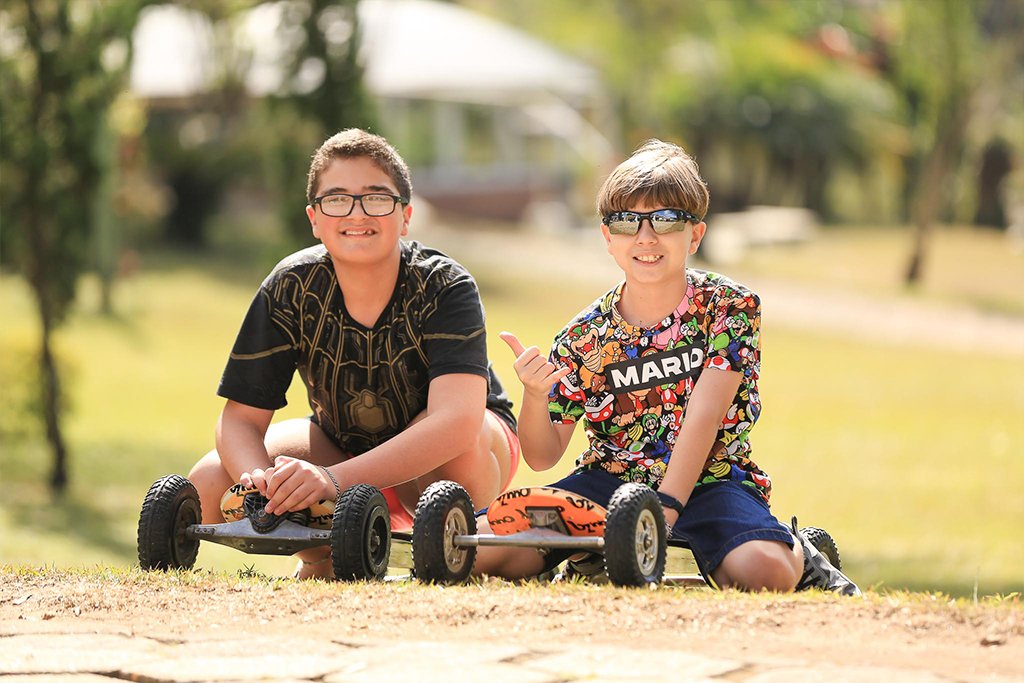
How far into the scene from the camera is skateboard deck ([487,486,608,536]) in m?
4.30

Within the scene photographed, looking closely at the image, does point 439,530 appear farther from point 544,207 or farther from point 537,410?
point 544,207

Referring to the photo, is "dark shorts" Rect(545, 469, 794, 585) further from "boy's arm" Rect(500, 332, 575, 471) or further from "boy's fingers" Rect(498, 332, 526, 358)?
"boy's fingers" Rect(498, 332, 526, 358)

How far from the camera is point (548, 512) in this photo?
171 inches

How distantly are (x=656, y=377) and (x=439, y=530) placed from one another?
0.84m

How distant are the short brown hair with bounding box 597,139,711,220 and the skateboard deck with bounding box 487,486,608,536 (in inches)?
36.0

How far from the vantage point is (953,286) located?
28.9 metres

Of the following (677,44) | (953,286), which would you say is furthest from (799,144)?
(953,286)

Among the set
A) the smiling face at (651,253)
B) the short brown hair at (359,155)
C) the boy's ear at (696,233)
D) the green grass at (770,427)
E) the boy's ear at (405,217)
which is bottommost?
the green grass at (770,427)

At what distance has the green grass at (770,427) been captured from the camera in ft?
35.3

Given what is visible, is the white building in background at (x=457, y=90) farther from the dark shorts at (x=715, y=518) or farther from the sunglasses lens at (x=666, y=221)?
the dark shorts at (x=715, y=518)

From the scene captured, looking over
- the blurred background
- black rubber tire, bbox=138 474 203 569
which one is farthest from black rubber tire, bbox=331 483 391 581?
the blurred background

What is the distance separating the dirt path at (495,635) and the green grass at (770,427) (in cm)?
95

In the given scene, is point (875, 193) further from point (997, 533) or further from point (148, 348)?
point (997, 533)

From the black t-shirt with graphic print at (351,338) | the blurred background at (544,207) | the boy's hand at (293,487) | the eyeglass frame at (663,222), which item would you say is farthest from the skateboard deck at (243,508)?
the blurred background at (544,207)
